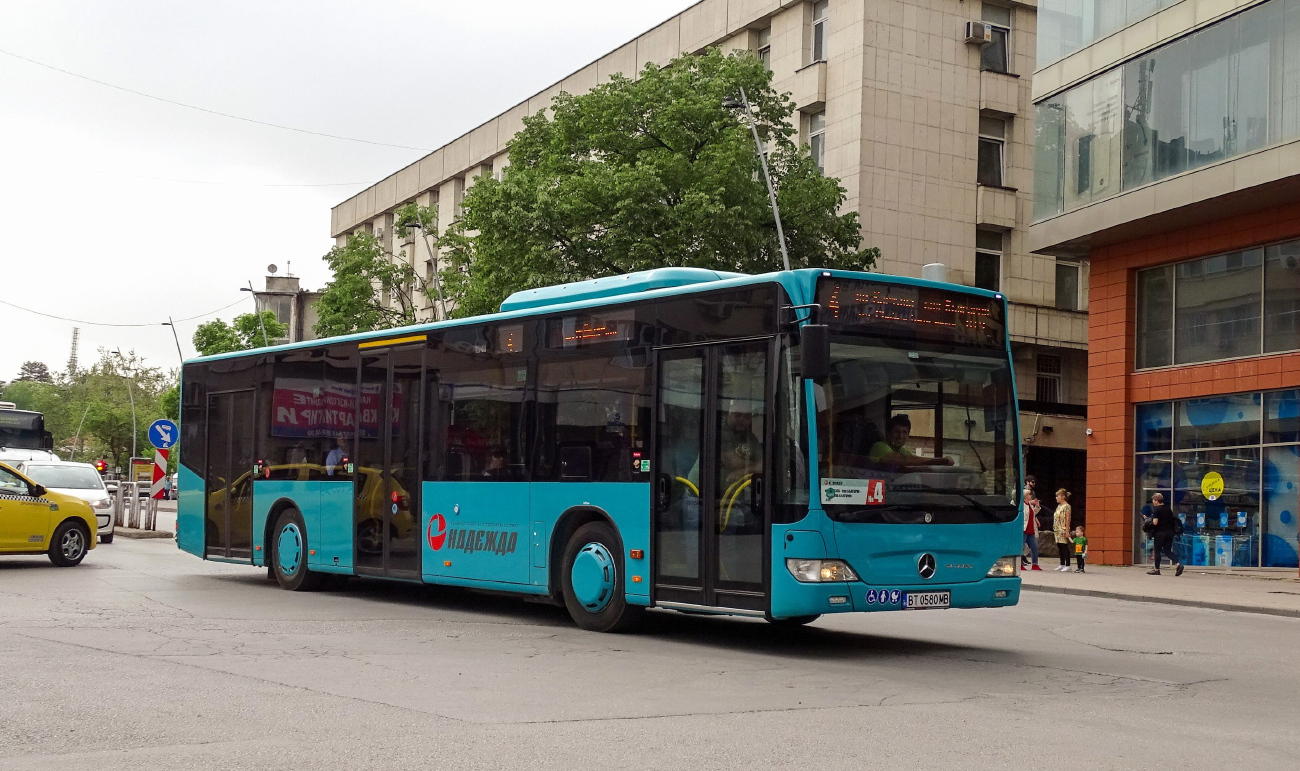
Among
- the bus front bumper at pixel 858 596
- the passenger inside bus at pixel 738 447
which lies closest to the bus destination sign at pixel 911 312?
the passenger inside bus at pixel 738 447

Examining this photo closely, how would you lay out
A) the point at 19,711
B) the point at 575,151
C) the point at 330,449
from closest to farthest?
the point at 19,711 < the point at 330,449 < the point at 575,151

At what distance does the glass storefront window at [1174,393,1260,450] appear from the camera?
27.9 metres

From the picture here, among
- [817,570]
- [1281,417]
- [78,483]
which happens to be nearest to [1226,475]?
[1281,417]

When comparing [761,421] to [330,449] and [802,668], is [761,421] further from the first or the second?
[330,449]

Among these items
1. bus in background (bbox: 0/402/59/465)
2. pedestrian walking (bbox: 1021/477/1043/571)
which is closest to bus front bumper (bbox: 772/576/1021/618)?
pedestrian walking (bbox: 1021/477/1043/571)

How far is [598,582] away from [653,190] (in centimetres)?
2108

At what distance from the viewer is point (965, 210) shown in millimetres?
42406

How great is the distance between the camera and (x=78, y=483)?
91.4 feet

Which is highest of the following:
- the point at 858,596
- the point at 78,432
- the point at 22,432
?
the point at 78,432

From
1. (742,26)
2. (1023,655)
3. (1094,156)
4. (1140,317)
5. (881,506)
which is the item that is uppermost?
(742,26)

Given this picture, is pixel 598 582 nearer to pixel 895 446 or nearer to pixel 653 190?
pixel 895 446

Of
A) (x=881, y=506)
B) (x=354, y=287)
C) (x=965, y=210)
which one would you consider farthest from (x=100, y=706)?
(x=354, y=287)

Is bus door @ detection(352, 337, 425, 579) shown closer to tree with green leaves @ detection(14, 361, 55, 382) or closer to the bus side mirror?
the bus side mirror

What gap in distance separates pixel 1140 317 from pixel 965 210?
39.0ft
